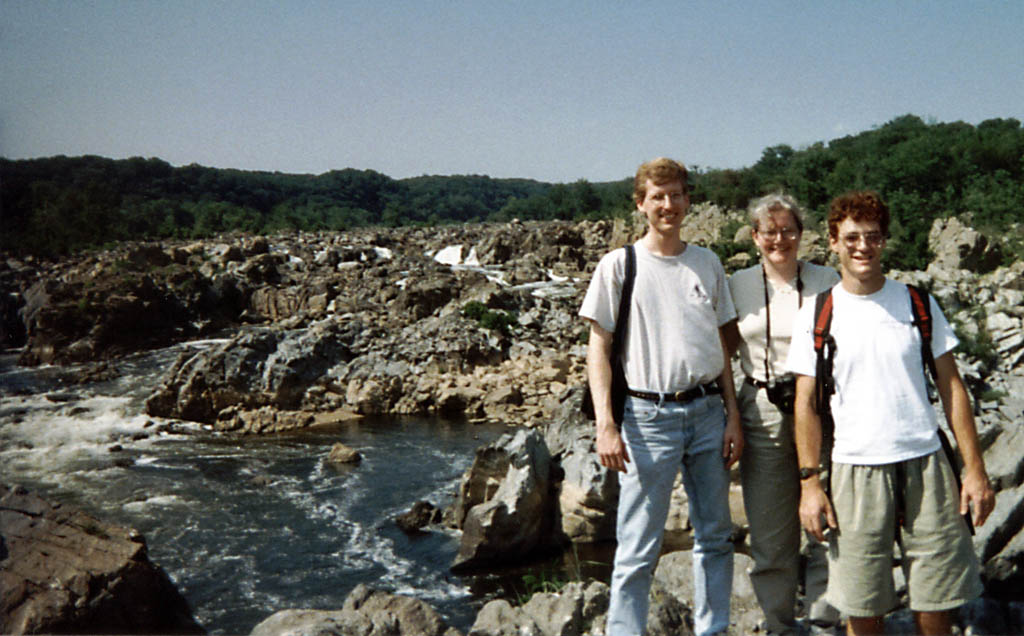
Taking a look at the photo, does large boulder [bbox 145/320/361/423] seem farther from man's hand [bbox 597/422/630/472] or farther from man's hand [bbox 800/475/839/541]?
man's hand [bbox 800/475/839/541]

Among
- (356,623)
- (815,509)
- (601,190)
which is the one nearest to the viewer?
(815,509)

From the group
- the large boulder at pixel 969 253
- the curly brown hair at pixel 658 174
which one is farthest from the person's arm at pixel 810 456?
the large boulder at pixel 969 253

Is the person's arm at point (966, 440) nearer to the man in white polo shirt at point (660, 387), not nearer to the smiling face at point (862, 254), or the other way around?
the smiling face at point (862, 254)

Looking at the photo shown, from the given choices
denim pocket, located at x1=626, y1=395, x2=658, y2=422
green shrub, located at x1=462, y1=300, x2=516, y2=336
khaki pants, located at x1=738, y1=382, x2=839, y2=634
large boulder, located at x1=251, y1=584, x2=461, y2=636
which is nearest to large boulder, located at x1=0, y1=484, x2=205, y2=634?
large boulder, located at x1=251, y1=584, x2=461, y2=636

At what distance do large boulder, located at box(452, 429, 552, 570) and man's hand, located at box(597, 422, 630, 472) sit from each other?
6106 millimetres

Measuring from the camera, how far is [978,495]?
2373 millimetres

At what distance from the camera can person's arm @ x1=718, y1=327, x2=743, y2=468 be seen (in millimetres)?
2757

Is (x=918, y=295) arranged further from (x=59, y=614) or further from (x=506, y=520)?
(x=506, y=520)

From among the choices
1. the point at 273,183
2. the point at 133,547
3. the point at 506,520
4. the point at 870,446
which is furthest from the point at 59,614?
the point at 273,183

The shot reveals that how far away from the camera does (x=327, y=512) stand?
36.2ft

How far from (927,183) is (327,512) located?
71.7ft

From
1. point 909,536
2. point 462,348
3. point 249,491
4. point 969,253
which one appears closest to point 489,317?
point 462,348

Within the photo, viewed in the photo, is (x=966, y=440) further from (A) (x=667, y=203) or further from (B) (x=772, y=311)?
(A) (x=667, y=203)

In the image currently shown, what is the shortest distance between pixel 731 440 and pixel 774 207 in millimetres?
911
